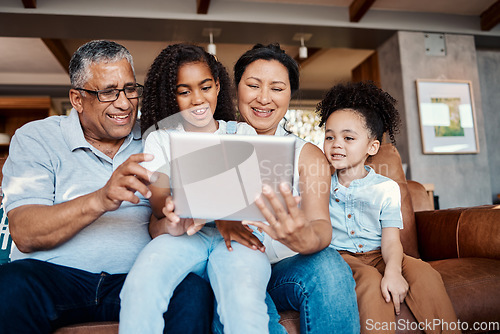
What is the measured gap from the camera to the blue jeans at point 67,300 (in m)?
1.03

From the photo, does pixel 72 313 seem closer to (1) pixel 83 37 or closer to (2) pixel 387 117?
(2) pixel 387 117

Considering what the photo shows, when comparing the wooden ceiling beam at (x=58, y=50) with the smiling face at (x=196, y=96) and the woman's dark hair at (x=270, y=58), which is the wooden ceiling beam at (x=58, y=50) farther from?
the smiling face at (x=196, y=96)

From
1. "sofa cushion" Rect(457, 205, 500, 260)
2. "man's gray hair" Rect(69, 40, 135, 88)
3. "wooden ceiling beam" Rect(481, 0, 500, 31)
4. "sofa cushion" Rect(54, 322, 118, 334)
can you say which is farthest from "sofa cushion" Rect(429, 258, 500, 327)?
"wooden ceiling beam" Rect(481, 0, 500, 31)

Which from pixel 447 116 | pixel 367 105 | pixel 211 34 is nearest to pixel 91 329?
pixel 367 105

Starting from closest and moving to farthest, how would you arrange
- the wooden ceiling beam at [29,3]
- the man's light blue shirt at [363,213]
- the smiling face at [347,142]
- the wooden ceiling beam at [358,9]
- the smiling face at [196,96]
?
the smiling face at [196,96] < the man's light blue shirt at [363,213] < the smiling face at [347,142] < the wooden ceiling beam at [29,3] < the wooden ceiling beam at [358,9]

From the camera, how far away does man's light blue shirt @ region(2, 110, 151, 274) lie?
4.11 feet

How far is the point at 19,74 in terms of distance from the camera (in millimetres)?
6691

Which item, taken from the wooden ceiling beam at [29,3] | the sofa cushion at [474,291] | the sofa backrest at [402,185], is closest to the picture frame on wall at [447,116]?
the sofa backrest at [402,185]

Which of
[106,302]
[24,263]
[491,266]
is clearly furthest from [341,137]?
[24,263]

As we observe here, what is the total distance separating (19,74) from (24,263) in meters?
6.60

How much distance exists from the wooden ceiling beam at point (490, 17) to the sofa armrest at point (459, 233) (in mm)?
4174

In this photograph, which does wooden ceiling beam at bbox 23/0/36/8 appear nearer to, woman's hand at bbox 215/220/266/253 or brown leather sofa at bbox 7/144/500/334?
brown leather sofa at bbox 7/144/500/334

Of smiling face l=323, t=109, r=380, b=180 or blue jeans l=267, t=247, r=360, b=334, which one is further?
smiling face l=323, t=109, r=380, b=180

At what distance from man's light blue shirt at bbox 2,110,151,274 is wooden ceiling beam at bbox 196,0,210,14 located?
3194 mm
